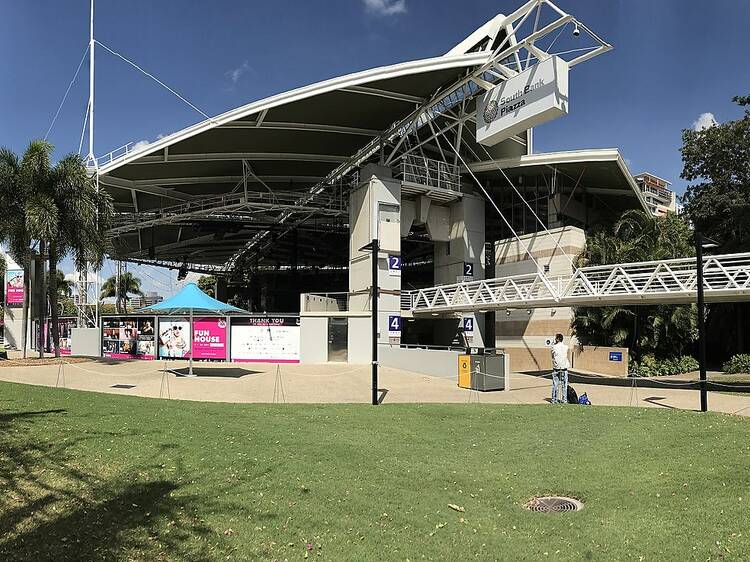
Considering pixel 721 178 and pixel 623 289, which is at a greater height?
pixel 721 178

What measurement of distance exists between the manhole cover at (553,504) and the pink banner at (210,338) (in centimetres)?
2167

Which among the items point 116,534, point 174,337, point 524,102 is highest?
point 524,102

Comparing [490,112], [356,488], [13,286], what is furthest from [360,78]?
[13,286]

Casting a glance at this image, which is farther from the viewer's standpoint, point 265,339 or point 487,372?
point 265,339

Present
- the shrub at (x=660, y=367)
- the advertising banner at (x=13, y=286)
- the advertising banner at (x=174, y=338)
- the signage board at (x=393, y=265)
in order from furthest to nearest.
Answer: the advertising banner at (x=13, y=286) < the signage board at (x=393, y=265) < the advertising banner at (x=174, y=338) < the shrub at (x=660, y=367)

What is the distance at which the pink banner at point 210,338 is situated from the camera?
2606 centimetres

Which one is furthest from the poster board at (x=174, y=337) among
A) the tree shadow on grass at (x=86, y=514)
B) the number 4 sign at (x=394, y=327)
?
the tree shadow on grass at (x=86, y=514)

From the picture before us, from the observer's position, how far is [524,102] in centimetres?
2450

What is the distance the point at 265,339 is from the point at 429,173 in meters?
14.6

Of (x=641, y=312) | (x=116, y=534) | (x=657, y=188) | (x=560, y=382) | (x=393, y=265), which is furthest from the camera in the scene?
(x=657, y=188)

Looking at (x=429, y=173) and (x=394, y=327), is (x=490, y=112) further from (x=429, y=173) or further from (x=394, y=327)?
(x=394, y=327)

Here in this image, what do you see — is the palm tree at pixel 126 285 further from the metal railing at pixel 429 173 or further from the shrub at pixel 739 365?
the shrub at pixel 739 365

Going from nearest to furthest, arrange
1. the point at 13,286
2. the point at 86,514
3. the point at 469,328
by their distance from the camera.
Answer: the point at 86,514
the point at 469,328
the point at 13,286

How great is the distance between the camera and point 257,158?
33.6m
